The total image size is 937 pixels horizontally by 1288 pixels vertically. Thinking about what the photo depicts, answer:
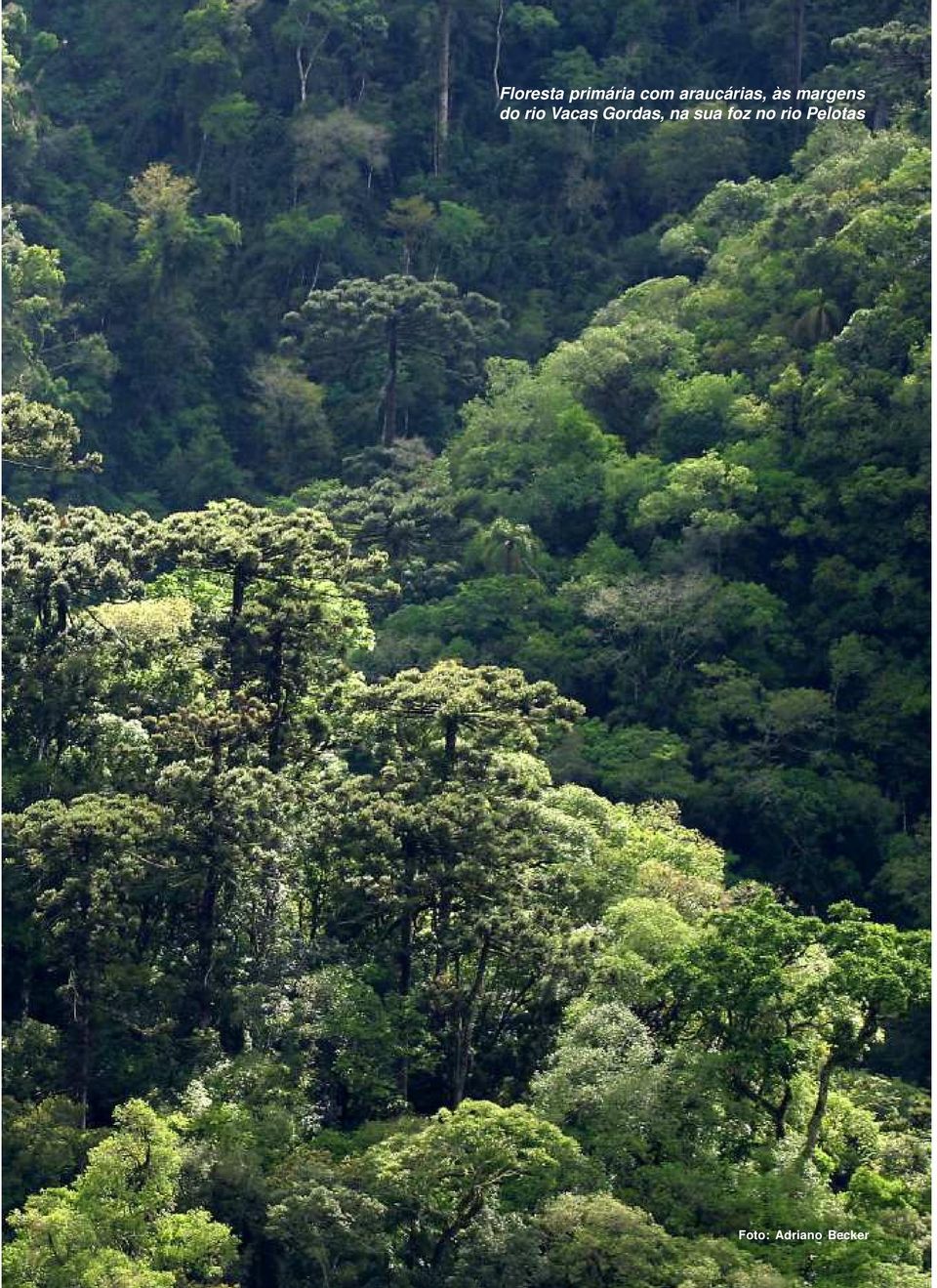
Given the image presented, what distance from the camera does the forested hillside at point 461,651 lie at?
4028 centimetres

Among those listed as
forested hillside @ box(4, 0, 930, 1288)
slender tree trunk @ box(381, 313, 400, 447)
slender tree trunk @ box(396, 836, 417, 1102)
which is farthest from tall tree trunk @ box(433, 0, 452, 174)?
slender tree trunk @ box(396, 836, 417, 1102)

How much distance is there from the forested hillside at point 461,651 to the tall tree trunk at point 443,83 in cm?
18

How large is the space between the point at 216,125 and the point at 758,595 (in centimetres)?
2835

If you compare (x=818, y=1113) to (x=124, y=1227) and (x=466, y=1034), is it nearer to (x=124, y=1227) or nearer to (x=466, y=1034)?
(x=466, y=1034)

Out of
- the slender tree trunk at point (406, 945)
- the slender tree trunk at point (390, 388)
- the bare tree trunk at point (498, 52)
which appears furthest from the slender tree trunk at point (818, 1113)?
the bare tree trunk at point (498, 52)

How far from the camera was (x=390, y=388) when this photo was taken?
74.2 meters

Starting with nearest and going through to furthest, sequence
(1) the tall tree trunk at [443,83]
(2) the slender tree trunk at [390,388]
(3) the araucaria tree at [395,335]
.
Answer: (3) the araucaria tree at [395,335] < (2) the slender tree trunk at [390,388] < (1) the tall tree trunk at [443,83]

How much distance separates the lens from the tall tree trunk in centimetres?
8444

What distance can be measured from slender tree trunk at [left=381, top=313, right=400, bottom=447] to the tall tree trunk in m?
12.1

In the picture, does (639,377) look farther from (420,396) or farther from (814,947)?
(814,947)

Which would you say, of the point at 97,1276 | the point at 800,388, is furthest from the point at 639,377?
the point at 97,1276

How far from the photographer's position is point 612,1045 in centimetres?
4209

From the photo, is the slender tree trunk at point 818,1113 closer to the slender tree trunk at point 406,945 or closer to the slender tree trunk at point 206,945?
the slender tree trunk at point 406,945

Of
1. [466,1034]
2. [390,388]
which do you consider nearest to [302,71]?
[390,388]
